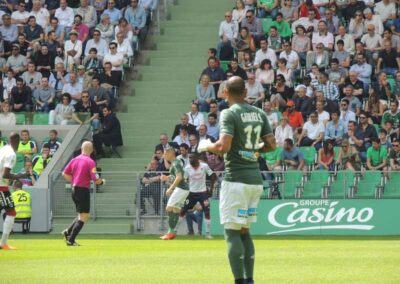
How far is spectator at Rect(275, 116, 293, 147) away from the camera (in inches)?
1166

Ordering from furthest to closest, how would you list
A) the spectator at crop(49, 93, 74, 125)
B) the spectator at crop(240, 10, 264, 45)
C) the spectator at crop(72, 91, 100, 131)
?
the spectator at crop(240, 10, 264, 45) → the spectator at crop(49, 93, 74, 125) → the spectator at crop(72, 91, 100, 131)

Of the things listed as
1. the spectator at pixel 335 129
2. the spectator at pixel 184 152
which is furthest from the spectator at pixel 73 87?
the spectator at pixel 335 129

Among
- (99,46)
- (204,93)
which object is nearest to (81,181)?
(204,93)

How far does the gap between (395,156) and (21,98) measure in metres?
11.2

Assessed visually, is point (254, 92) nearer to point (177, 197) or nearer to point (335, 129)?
point (335, 129)

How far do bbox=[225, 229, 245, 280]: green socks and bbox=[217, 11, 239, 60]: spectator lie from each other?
21.8 m

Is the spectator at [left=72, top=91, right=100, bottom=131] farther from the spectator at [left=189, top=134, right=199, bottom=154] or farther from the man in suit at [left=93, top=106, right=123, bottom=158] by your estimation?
the spectator at [left=189, top=134, right=199, bottom=154]

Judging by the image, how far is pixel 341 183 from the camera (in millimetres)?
28344

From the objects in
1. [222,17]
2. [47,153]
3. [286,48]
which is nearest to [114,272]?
[47,153]

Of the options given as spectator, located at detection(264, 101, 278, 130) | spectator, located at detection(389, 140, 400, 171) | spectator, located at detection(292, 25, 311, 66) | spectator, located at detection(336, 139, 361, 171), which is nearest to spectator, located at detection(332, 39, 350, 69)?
spectator, located at detection(292, 25, 311, 66)

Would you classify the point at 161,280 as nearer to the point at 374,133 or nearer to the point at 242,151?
the point at 242,151

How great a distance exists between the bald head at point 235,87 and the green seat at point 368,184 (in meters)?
16.6

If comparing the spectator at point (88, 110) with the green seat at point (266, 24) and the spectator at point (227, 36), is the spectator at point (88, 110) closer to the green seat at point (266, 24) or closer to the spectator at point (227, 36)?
the spectator at point (227, 36)

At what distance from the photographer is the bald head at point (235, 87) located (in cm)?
1195
